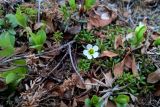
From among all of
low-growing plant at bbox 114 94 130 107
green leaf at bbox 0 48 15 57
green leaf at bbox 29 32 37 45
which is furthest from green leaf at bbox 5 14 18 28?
low-growing plant at bbox 114 94 130 107

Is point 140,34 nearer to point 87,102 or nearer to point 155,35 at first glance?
point 155,35

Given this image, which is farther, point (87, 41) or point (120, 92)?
point (87, 41)

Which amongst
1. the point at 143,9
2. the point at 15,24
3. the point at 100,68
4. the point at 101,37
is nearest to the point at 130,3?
the point at 143,9

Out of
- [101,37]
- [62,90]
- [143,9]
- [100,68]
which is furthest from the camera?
[143,9]

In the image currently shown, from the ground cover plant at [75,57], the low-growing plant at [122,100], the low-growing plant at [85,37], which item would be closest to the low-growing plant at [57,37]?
the ground cover plant at [75,57]

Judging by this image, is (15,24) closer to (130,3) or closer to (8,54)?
(8,54)

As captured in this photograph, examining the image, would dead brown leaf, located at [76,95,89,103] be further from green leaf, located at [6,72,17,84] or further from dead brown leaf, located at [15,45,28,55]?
dead brown leaf, located at [15,45,28,55]

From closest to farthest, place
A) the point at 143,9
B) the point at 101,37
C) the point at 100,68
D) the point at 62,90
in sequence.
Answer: the point at 62,90 < the point at 100,68 < the point at 101,37 < the point at 143,9
